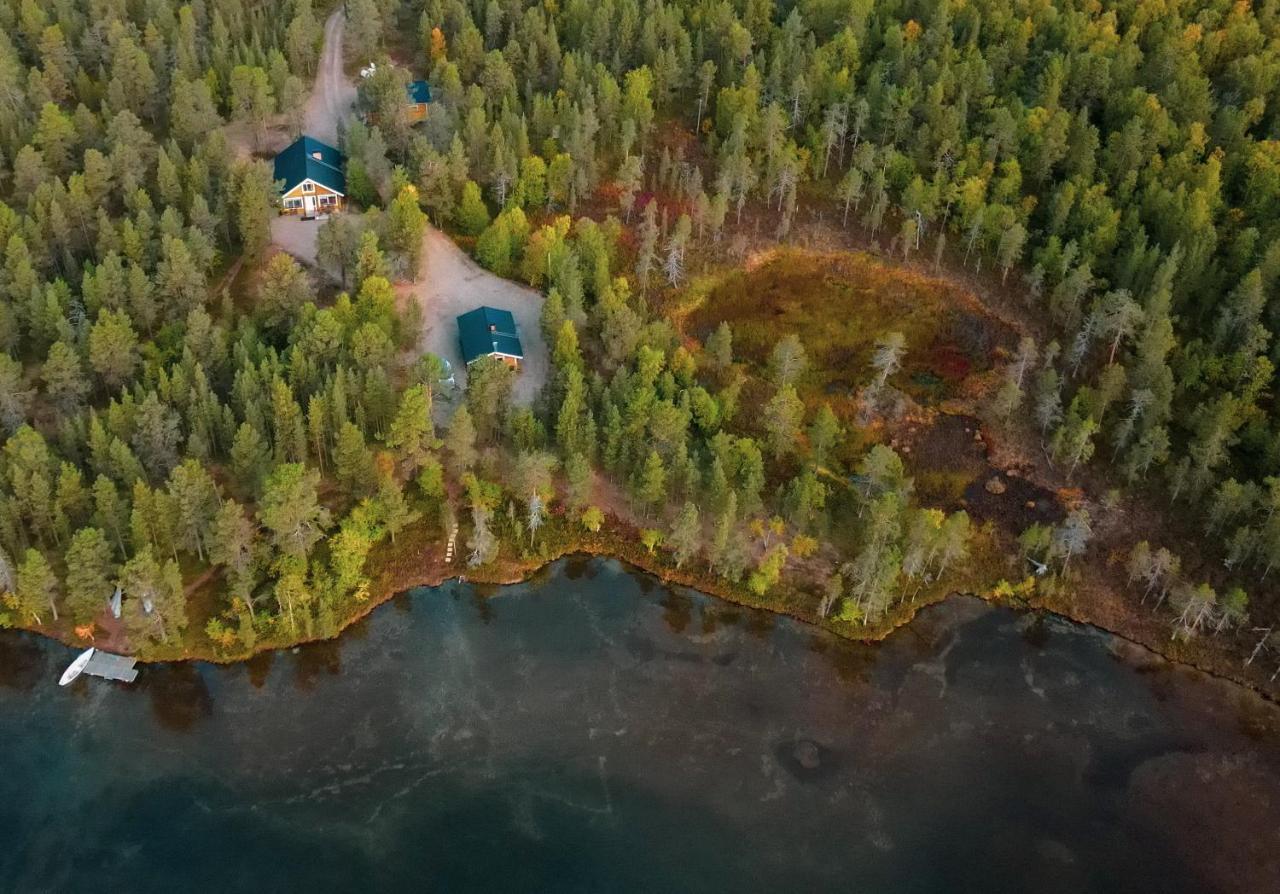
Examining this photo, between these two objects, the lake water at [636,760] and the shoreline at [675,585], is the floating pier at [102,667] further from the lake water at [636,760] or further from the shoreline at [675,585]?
the shoreline at [675,585]

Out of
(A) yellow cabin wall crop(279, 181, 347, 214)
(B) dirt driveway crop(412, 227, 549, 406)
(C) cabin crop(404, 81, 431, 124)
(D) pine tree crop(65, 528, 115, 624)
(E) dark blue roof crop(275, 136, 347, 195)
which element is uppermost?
(C) cabin crop(404, 81, 431, 124)

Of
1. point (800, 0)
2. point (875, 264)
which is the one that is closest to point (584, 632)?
point (875, 264)

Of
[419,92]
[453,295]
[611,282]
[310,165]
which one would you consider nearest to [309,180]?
[310,165]

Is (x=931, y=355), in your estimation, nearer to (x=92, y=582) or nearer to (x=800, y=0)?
(x=800, y=0)

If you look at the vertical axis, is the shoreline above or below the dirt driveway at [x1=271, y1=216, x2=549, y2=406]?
below

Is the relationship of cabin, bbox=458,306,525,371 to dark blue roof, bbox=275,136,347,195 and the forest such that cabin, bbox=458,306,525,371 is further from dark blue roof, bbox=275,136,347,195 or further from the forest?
dark blue roof, bbox=275,136,347,195

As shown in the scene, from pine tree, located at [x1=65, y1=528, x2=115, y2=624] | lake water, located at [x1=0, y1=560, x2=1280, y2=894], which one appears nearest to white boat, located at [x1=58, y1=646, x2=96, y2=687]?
lake water, located at [x1=0, y1=560, x2=1280, y2=894]

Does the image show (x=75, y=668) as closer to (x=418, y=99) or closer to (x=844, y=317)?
(x=844, y=317)
